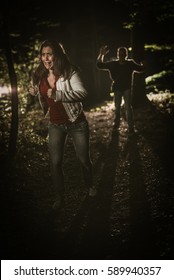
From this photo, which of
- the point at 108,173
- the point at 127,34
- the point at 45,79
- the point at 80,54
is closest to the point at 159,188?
the point at 108,173

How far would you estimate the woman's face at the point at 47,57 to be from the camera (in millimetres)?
5258

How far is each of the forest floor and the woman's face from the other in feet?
7.11

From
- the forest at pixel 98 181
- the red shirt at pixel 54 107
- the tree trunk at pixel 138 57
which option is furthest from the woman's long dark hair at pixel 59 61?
the tree trunk at pixel 138 57

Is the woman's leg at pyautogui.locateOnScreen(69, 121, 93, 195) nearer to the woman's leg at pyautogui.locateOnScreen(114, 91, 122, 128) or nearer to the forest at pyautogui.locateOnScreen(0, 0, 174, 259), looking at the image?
the forest at pyautogui.locateOnScreen(0, 0, 174, 259)

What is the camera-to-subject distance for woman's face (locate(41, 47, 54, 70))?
5258 mm

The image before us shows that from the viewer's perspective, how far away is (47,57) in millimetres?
5285

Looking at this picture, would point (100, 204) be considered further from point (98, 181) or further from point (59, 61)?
point (59, 61)

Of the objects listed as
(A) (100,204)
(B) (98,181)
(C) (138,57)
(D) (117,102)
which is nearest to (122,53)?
(D) (117,102)

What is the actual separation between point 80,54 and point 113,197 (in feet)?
39.5

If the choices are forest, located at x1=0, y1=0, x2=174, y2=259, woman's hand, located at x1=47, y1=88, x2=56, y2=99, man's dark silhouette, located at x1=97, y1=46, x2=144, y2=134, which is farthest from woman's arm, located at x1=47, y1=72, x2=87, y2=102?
man's dark silhouette, located at x1=97, y1=46, x2=144, y2=134

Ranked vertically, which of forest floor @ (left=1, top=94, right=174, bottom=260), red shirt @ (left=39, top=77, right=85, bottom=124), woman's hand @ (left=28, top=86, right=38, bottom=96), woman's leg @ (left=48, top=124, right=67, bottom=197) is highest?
woman's hand @ (left=28, top=86, right=38, bottom=96)

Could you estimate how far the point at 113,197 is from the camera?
20.8ft

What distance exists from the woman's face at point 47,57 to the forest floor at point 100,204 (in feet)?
7.11
